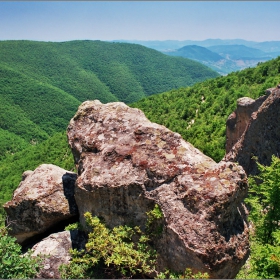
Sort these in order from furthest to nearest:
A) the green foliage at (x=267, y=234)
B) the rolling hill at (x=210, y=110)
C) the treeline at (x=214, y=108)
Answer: the rolling hill at (x=210, y=110) → the treeline at (x=214, y=108) → the green foliage at (x=267, y=234)

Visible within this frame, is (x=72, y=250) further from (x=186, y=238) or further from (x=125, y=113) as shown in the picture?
(x=125, y=113)

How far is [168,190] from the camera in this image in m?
10.5

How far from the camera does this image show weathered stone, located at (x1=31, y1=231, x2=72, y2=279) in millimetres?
11133

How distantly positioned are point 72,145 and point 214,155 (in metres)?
18.2

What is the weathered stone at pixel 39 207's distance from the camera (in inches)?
532

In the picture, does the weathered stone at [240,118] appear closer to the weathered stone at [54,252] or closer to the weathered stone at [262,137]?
the weathered stone at [262,137]

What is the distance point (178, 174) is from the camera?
10.8 metres

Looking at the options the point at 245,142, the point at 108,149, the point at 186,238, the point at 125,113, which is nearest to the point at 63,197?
the point at 108,149

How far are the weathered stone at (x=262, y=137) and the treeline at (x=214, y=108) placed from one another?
1173 cm

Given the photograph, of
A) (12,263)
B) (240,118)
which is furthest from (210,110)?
(12,263)

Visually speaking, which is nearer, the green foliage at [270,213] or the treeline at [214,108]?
the green foliage at [270,213]

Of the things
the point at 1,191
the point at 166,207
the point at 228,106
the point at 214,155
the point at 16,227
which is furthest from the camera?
the point at 1,191

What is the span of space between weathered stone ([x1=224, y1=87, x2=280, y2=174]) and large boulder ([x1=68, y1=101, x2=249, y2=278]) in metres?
4.89

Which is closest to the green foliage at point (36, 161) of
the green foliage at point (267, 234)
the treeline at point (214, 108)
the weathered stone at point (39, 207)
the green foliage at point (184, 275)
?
the treeline at point (214, 108)
